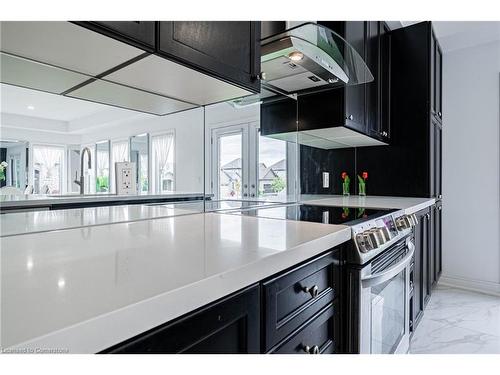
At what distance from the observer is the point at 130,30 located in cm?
81

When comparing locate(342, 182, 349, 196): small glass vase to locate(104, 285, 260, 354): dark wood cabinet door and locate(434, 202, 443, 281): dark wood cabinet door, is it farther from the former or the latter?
locate(104, 285, 260, 354): dark wood cabinet door

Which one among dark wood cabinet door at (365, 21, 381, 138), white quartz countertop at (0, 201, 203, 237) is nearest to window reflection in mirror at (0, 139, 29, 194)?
white quartz countertop at (0, 201, 203, 237)

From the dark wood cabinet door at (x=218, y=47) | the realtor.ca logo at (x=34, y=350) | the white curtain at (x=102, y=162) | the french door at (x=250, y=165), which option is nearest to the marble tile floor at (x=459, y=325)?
the french door at (x=250, y=165)

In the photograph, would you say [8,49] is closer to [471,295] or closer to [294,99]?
[294,99]

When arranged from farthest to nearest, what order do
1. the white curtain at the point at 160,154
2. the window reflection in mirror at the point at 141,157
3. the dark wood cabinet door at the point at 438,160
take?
the dark wood cabinet door at the point at 438,160, the white curtain at the point at 160,154, the window reflection in mirror at the point at 141,157

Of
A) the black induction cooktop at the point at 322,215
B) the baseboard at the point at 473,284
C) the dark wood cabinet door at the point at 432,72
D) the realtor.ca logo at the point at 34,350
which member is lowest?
the baseboard at the point at 473,284

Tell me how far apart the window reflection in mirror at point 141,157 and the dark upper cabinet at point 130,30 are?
468 millimetres

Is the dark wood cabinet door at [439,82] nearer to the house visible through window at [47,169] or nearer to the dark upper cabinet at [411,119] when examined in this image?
the dark upper cabinet at [411,119]

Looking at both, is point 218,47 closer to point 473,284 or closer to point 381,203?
point 381,203

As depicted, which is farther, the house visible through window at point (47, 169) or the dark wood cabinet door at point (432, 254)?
the dark wood cabinet door at point (432, 254)

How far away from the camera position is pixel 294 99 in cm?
219

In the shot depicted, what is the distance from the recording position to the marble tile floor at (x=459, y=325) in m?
2.05

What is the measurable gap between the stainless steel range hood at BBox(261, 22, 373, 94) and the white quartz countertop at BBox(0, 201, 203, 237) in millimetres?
837

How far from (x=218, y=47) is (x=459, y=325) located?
2668 mm
